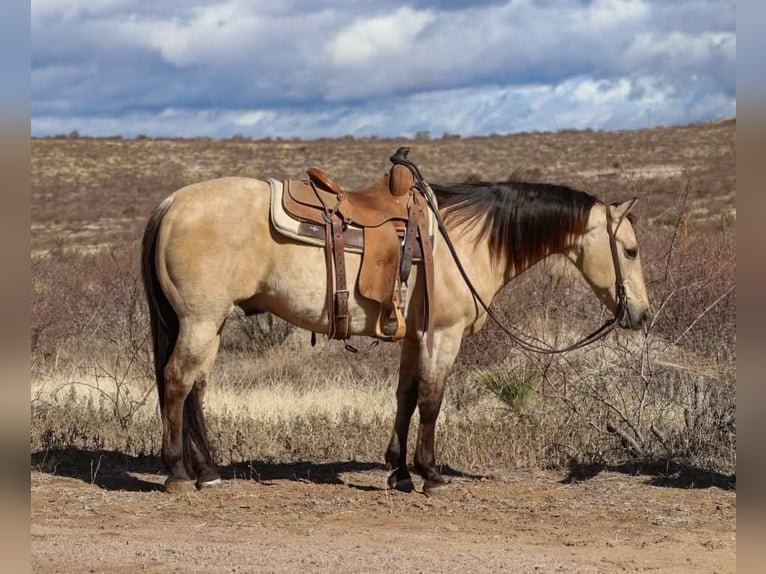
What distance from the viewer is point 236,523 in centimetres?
601

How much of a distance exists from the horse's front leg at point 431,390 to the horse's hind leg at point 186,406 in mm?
1521

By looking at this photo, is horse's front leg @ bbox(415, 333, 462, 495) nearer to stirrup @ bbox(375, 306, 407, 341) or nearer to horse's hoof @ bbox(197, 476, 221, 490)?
stirrup @ bbox(375, 306, 407, 341)

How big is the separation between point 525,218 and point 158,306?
2.80m

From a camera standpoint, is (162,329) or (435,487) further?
(162,329)

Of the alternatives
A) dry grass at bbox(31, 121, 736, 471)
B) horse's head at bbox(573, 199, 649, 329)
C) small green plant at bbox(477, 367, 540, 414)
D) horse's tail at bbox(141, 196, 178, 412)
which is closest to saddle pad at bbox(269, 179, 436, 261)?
A: horse's tail at bbox(141, 196, 178, 412)

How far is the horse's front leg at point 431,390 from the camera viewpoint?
6.64 metres

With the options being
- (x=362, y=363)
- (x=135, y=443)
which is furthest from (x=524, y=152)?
(x=135, y=443)

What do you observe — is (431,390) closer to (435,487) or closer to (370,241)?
(435,487)

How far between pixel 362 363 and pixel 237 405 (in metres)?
2.06

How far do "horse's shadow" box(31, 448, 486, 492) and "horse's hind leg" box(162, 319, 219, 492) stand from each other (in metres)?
0.38

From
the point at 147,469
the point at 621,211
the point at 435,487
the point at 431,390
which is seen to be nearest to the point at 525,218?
the point at 621,211

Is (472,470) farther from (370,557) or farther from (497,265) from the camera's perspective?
(370,557)

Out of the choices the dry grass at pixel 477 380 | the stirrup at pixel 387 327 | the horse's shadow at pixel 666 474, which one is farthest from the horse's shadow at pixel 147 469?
the stirrup at pixel 387 327

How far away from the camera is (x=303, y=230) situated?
6441 millimetres
